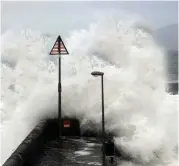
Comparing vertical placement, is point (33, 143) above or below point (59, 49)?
below

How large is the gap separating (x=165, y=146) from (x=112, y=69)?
20.0 feet

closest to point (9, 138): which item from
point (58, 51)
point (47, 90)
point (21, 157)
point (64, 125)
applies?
point (47, 90)

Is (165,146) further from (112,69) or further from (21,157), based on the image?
(21,157)

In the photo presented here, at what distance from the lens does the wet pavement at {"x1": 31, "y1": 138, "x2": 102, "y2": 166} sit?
10.8 meters

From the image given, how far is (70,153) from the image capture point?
464 inches

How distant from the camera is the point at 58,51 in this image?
12.6 meters

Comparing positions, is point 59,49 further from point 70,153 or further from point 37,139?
point 70,153

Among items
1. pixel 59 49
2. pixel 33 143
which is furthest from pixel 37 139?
pixel 59 49

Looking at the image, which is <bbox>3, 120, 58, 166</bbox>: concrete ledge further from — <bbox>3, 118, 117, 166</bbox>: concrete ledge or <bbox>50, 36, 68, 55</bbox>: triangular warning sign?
<bbox>50, 36, 68, 55</bbox>: triangular warning sign

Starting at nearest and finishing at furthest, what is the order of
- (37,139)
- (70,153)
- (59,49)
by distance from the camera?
(70,153) < (37,139) < (59,49)

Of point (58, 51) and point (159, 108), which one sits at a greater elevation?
point (58, 51)

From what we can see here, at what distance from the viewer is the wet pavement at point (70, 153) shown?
35.6ft

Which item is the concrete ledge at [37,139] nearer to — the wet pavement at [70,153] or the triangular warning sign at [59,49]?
the wet pavement at [70,153]

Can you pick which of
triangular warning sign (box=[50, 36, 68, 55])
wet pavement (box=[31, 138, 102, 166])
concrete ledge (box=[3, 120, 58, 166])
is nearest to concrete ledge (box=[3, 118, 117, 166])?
concrete ledge (box=[3, 120, 58, 166])
